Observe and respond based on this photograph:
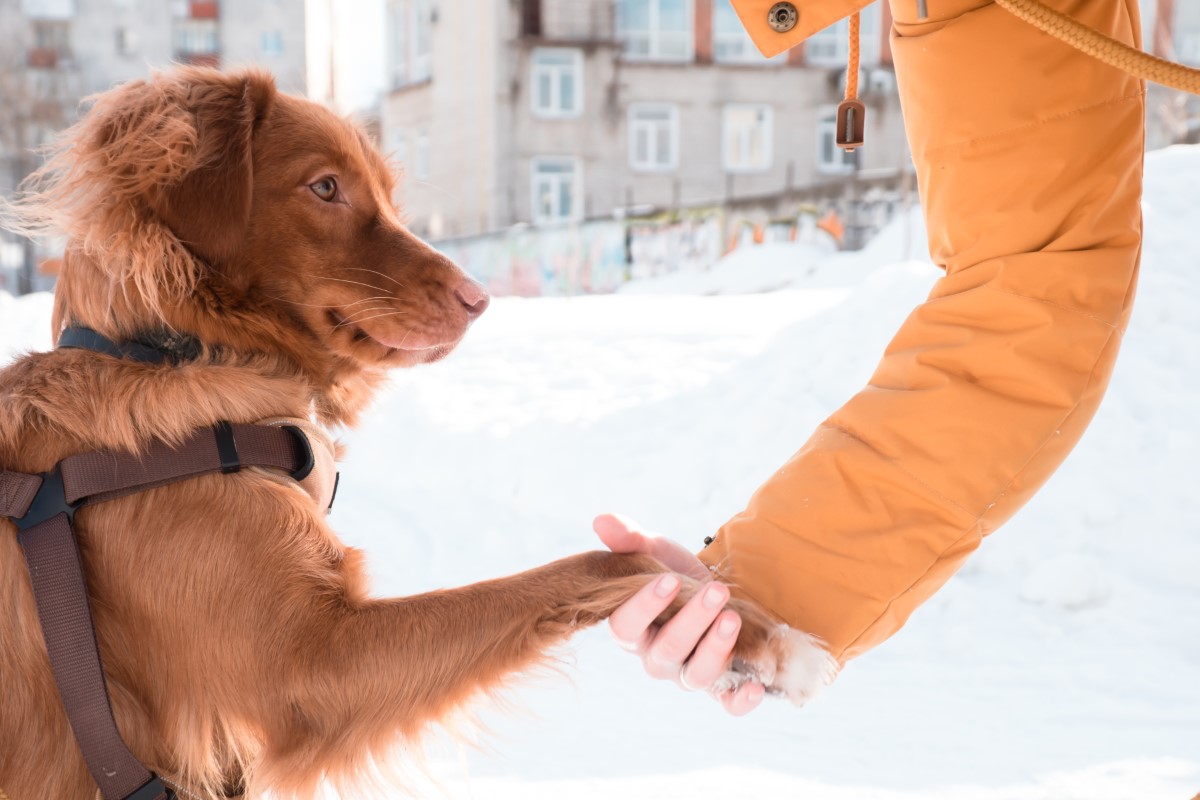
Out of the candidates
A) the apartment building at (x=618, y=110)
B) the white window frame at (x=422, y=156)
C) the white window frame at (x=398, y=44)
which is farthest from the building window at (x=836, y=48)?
the white window frame at (x=398, y=44)

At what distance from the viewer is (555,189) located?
31.8 m

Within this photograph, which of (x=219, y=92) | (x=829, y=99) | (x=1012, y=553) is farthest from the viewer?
(x=829, y=99)

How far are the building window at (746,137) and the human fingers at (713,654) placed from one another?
32123 millimetres

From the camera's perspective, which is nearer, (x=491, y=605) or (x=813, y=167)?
(x=491, y=605)

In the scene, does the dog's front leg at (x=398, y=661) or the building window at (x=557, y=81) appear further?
the building window at (x=557, y=81)

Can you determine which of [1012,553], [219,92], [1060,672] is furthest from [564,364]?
[219,92]

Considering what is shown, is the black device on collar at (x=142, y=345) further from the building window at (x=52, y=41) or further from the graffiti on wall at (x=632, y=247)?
the building window at (x=52, y=41)

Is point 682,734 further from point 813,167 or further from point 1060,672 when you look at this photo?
point 813,167

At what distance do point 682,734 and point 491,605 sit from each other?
70.0 inches

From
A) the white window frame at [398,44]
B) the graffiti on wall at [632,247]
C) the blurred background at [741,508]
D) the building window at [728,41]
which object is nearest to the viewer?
the blurred background at [741,508]

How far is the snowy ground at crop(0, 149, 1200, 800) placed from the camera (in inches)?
128

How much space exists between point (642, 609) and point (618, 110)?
31363 mm

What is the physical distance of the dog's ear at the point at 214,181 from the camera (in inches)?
87.9

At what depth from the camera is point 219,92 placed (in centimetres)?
241
